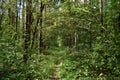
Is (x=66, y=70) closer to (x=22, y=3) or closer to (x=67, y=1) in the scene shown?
(x=67, y=1)

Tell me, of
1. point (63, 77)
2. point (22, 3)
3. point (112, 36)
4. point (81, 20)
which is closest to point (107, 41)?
point (112, 36)

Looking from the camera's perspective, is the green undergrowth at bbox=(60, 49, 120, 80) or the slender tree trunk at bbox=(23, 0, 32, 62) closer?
the green undergrowth at bbox=(60, 49, 120, 80)

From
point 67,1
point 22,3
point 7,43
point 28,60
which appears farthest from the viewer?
point 22,3

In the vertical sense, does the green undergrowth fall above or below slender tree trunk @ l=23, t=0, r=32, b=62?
below

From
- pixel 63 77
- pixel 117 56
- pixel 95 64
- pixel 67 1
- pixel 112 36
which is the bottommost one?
pixel 63 77

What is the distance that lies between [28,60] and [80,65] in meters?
3.13

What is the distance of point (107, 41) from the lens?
36.2 feet

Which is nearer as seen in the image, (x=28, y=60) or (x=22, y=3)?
(x=28, y=60)

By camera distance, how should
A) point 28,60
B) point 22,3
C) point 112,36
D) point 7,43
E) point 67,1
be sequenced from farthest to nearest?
1. point 22,3
2. point 67,1
3. point 28,60
4. point 7,43
5. point 112,36

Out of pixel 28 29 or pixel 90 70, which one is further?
pixel 28 29

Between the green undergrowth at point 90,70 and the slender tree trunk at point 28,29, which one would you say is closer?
the green undergrowth at point 90,70

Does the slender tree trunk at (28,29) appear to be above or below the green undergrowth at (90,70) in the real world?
above

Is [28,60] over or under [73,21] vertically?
under

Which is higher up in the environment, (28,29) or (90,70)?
(28,29)
